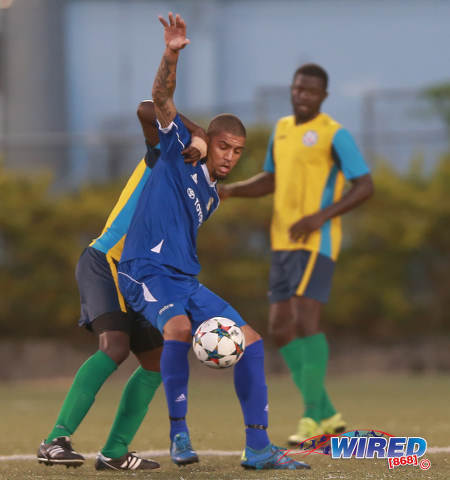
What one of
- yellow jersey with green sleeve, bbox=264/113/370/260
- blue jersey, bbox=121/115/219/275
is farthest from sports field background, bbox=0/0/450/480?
yellow jersey with green sleeve, bbox=264/113/370/260

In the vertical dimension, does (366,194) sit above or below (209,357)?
above

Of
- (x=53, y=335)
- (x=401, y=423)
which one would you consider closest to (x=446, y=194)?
(x=53, y=335)

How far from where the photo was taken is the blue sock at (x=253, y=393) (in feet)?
17.3

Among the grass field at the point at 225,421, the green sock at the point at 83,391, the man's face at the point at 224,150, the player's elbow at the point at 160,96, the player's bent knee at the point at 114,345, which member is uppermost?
the player's elbow at the point at 160,96

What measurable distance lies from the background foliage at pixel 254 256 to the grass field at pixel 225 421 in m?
0.87

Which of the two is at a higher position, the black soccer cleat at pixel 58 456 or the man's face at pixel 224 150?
the man's face at pixel 224 150

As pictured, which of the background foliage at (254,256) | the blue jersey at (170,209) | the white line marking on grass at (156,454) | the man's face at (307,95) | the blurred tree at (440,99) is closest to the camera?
the blue jersey at (170,209)

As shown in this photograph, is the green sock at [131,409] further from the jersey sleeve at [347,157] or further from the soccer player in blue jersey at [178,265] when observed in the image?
the jersey sleeve at [347,157]

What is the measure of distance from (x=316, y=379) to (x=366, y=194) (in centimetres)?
128

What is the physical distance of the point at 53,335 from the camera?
13.4m

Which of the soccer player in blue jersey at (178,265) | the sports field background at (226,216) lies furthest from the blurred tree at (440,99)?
the soccer player in blue jersey at (178,265)

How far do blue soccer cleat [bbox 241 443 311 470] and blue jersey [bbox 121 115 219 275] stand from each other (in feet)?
3.07

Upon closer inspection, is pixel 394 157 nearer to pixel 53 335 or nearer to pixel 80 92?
pixel 53 335

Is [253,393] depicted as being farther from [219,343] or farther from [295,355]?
[295,355]
